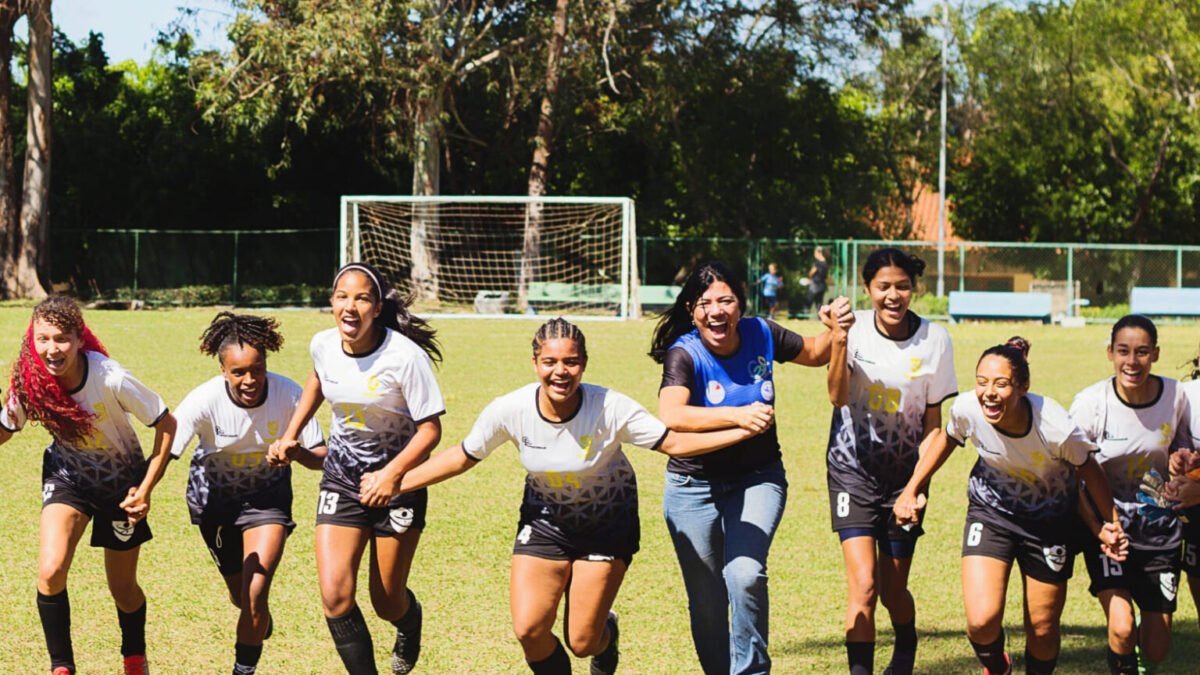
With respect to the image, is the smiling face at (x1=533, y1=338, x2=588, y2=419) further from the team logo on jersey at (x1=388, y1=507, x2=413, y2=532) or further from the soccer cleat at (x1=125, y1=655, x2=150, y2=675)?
the soccer cleat at (x1=125, y1=655, x2=150, y2=675)

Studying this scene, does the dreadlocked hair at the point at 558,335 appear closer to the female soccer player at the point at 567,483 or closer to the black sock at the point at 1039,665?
the female soccer player at the point at 567,483

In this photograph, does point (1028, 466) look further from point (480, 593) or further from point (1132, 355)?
point (480, 593)

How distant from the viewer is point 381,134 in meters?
39.1

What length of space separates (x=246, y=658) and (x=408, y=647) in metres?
0.84

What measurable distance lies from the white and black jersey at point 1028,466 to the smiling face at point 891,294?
1.94 feet


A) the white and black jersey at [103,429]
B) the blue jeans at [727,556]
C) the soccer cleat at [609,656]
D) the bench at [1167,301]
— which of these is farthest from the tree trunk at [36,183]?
the blue jeans at [727,556]

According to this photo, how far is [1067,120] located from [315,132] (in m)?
25.7

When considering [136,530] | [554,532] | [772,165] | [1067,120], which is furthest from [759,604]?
[1067,120]

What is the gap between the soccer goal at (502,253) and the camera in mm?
33000

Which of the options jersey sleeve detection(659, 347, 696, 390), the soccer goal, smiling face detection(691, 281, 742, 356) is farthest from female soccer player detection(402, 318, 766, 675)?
the soccer goal

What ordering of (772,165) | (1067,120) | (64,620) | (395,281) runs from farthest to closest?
(1067,120) < (772,165) < (395,281) < (64,620)

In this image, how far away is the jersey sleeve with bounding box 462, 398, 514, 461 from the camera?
5.74m

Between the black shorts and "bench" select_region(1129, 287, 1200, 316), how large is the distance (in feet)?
107

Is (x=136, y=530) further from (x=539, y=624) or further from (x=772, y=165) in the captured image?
(x=772, y=165)
